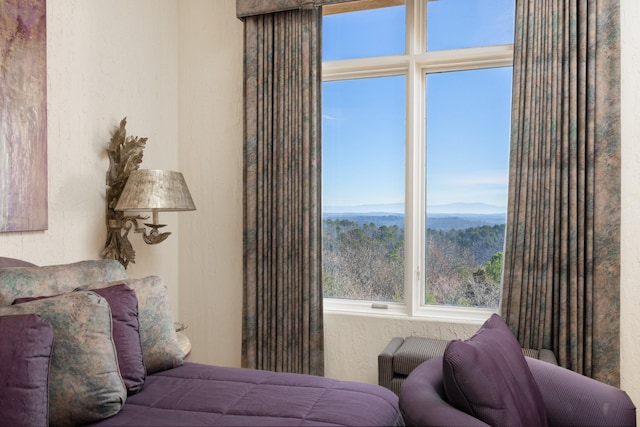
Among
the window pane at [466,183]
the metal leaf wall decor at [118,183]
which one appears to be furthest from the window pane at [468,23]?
the metal leaf wall decor at [118,183]

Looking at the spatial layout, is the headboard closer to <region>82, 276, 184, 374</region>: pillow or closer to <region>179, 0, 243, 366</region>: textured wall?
<region>82, 276, 184, 374</region>: pillow

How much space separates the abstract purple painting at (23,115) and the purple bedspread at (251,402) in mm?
939

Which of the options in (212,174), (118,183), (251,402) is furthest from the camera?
(212,174)

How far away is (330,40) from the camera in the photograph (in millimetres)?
3215

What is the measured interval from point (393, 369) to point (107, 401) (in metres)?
1.40

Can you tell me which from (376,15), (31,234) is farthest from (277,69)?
(31,234)

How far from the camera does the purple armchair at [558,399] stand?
1.48 meters

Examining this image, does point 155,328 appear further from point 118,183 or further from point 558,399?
point 558,399

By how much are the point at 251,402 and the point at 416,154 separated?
6.07 ft

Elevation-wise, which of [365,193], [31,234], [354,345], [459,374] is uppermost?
[365,193]

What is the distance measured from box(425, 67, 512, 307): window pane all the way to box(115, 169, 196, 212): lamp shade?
1491 millimetres

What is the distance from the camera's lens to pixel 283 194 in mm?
3090

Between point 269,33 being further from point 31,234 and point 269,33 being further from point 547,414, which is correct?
point 547,414

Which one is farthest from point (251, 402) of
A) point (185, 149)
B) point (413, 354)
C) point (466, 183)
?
point (185, 149)
